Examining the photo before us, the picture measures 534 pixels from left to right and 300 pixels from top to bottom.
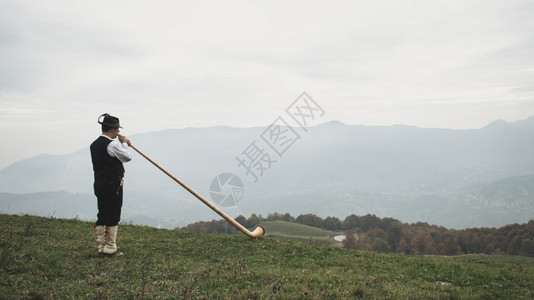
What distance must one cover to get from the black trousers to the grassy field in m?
0.95

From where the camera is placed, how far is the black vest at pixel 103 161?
8.75m

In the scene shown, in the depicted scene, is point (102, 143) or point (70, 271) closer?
point (70, 271)

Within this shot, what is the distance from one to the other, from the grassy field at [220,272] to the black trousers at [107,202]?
946mm

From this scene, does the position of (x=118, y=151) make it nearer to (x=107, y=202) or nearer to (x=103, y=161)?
(x=103, y=161)

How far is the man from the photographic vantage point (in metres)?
8.75

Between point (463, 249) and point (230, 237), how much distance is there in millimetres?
83693

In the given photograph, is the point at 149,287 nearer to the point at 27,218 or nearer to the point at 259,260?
the point at 259,260

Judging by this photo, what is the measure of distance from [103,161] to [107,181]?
1.68 feet

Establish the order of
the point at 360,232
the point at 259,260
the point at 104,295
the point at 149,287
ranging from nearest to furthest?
the point at 104,295, the point at 149,287, the point at 259,260, the point at 360,232

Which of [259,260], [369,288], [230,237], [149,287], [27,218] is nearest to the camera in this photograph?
[149,287]

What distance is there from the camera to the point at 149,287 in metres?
6.53

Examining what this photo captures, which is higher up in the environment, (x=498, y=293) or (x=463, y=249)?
(x=498, y=293)

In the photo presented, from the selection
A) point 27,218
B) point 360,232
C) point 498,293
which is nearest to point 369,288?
point 498,293

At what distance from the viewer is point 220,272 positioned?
786cm
